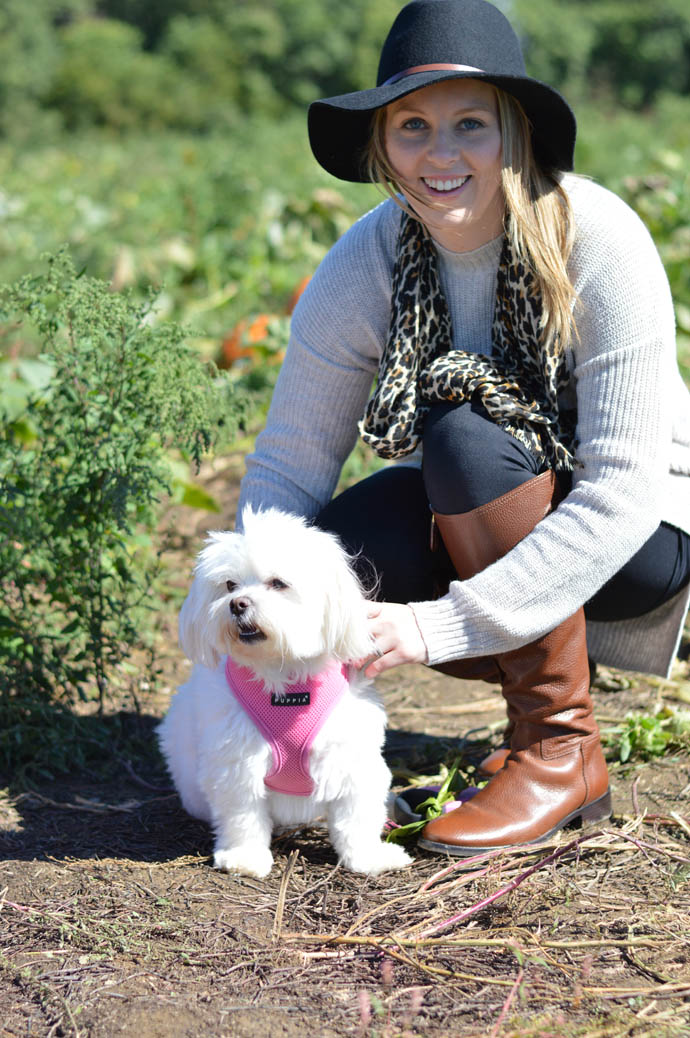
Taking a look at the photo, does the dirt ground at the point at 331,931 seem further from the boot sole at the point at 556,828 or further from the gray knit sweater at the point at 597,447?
the gray knit sweater at the point at 597,447

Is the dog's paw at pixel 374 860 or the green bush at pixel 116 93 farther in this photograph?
the green bush at pixel 116 93

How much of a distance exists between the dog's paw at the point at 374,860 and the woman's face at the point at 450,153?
1243mm

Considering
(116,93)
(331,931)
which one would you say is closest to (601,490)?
(331,931)

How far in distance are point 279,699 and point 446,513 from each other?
505mm

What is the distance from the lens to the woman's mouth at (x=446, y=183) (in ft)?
7.37

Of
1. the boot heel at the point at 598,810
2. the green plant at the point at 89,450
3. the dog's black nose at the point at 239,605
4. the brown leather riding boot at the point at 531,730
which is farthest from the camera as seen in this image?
the green plant at the point at 89,450

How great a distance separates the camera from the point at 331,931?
199 cm

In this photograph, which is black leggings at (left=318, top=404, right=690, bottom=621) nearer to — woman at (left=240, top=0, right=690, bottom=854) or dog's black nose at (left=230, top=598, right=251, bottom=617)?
woman at (left=240, top=0, right=690, bottom=854)

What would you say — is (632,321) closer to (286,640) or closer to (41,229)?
(286,640)

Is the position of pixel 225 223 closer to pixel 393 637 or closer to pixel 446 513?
pixel 446 513

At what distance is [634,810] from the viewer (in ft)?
7.95

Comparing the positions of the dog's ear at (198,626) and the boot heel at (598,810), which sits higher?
the dog's ear at (198,626)

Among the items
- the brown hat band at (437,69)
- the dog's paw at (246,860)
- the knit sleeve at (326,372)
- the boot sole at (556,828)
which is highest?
the brown hat band at (437,69)

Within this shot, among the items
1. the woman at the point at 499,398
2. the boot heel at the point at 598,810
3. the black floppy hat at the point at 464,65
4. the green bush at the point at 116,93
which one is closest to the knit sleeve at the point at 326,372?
the woman at the point at 499,398
